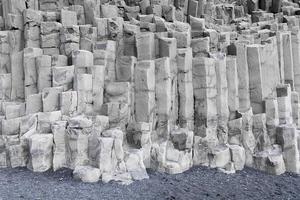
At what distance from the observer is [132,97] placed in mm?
8758

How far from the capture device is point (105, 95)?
28.9 ft

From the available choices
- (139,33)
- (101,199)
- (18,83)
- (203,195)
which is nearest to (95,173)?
(101,199)

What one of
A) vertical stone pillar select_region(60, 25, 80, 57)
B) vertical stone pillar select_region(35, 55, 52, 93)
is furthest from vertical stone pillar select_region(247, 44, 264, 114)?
vertical stone pillar select_region(35, 55, 52, 93)

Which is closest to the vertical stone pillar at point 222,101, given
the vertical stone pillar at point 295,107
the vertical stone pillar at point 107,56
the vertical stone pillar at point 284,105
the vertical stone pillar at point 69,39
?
the vertical stone pillar at point 284,105

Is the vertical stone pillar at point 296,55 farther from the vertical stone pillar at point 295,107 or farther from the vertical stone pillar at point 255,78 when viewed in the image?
the vertical stone pillar at point 255,78

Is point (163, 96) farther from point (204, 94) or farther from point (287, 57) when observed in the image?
point (287, 57)

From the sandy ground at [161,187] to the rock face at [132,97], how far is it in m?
0.26

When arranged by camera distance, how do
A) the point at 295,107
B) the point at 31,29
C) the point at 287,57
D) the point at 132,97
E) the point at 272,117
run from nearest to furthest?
the point at 132,97, the point at 272,117, the point at 31,29, the point at 295,107, the point at 287,57

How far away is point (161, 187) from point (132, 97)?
235 cm

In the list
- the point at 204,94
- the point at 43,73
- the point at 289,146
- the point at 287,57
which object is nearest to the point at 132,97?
the point at 204,94

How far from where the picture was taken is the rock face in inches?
306

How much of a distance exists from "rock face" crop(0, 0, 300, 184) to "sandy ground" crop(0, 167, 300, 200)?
0.26 metres

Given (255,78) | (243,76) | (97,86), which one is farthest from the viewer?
(255,78)

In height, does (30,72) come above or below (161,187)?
above
